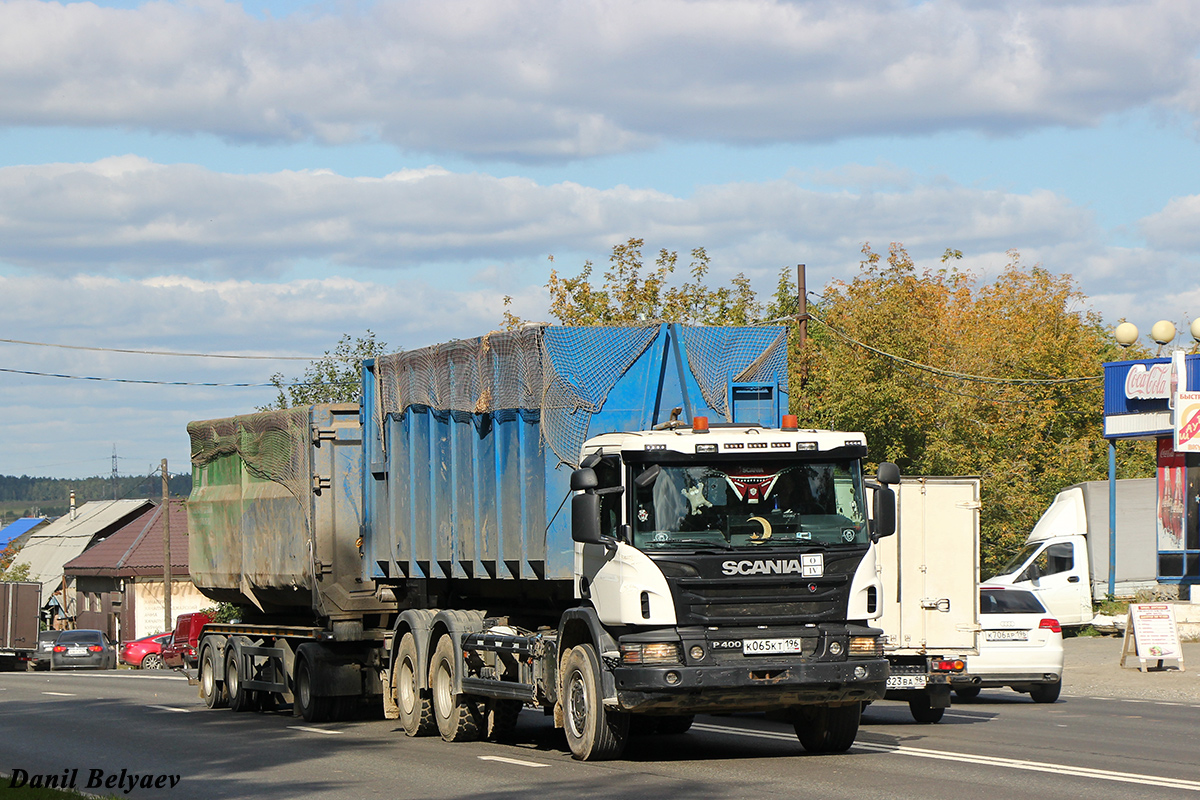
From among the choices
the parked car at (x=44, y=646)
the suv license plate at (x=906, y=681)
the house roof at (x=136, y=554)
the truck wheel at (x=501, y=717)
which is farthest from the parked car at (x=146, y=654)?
the suv license plate at (x=906, y=681)

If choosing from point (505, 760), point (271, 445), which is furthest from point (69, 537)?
point (505, 760)

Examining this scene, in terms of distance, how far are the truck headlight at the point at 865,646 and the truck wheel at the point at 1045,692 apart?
8.58m

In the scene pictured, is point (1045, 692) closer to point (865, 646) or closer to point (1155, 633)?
point (1155, 633)

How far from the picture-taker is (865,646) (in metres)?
12.8

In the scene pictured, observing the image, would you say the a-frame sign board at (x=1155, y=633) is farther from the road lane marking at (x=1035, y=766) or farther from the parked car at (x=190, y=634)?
the parked car at (x=190, y=634)

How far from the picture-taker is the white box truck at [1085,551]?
110 feet

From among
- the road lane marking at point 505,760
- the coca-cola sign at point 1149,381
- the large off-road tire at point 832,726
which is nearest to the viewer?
the road lane marking at point 505,760

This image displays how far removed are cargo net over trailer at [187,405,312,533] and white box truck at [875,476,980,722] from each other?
720 cm

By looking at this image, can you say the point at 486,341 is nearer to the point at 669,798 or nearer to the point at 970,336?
the point at 669,798

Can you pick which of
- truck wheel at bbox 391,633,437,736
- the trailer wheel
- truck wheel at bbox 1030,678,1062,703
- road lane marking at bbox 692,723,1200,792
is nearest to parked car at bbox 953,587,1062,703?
truck wheel at bbox 1030,678,1062,703

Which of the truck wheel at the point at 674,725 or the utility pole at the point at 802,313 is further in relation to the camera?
the utility pole at the point at 802,313

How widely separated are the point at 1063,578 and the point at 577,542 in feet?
73.6

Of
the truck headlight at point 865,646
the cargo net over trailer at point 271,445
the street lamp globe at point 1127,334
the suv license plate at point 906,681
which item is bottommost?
the suv license plate at point 906,681

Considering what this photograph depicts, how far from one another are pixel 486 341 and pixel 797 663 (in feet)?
17.0
